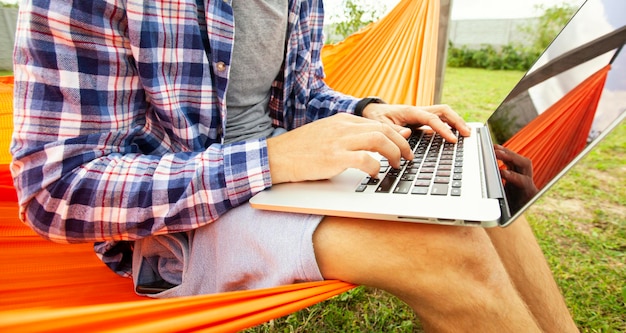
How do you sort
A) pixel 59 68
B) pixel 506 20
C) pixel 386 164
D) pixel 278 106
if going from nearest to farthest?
pixel 59 68 < pixel 386 164 < pixel 278 106 < pixel 506 20

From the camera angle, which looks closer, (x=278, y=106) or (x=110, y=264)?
(x=110, y=264)

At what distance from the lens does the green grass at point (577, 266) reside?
111 centimetres

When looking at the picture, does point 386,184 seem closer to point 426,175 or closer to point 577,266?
point 426,175

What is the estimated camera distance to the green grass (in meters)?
1.11

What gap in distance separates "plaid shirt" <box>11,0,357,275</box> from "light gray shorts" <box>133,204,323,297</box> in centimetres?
→ 4

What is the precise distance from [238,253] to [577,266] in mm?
1336

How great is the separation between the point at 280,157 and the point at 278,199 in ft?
0.27

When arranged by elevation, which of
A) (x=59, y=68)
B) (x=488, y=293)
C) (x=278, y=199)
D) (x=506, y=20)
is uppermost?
(x=506, y=20)

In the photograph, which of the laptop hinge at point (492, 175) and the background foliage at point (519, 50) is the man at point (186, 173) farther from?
the background foliage at point (519, 50)

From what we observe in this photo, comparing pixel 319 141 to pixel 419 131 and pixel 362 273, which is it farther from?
pixel 419 131

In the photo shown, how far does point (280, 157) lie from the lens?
62cm

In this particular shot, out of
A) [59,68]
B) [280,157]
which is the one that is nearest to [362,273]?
[280,157]

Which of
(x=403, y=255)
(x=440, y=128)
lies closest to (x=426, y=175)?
(x=403, y=255)

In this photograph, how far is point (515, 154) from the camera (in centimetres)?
71
